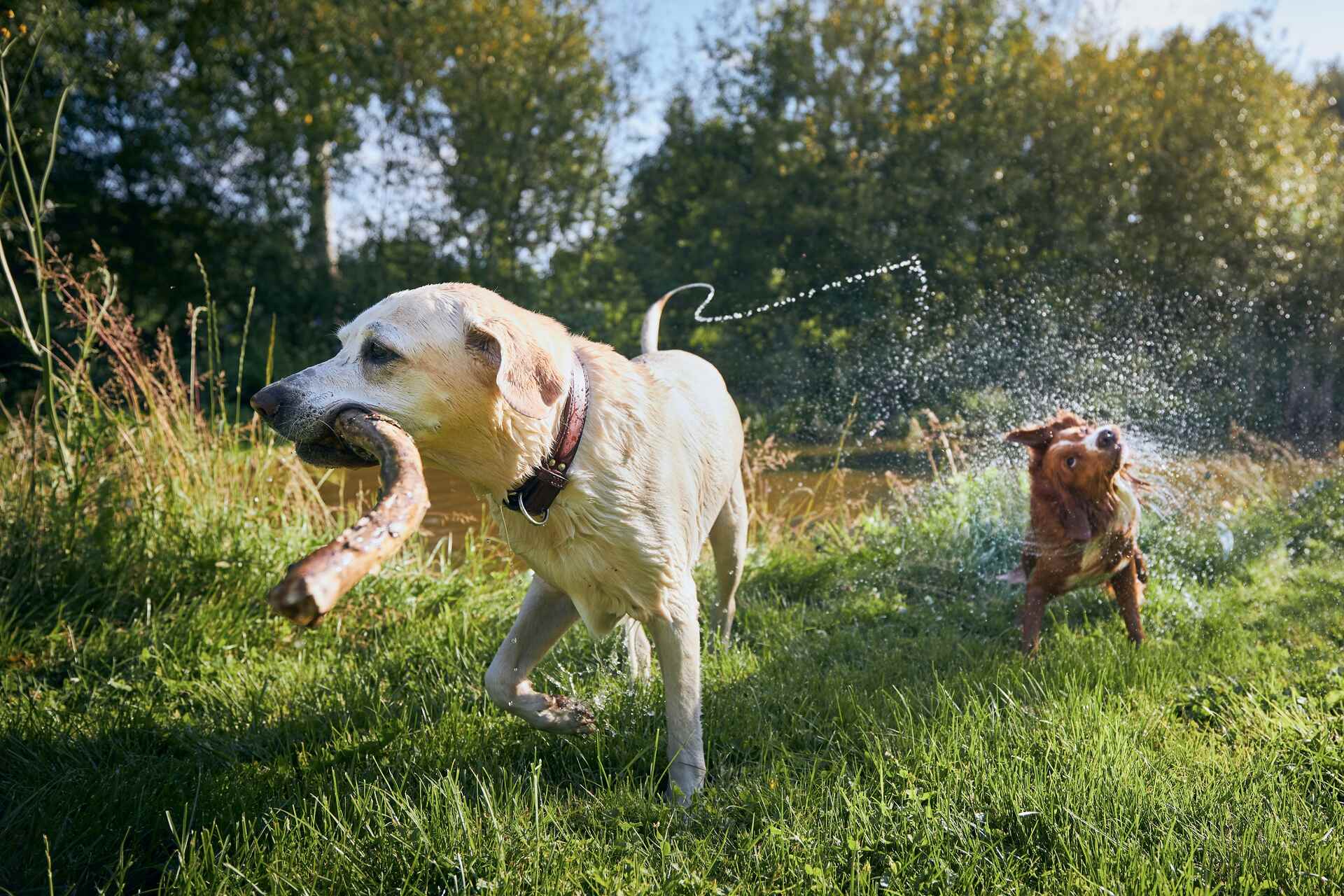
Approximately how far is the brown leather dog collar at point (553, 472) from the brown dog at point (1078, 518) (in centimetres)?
198

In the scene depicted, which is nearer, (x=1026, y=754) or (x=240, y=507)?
(x=1026, y=754)

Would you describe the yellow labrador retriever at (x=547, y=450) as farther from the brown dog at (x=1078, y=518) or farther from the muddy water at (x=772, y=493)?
the muddy water at (x=772, y=493)

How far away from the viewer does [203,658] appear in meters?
3.49

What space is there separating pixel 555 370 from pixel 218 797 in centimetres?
148

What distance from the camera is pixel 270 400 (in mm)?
2158

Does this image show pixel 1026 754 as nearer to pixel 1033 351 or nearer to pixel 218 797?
pixel 218 797

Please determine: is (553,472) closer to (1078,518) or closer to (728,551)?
(728,551)

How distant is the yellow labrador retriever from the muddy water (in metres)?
2.92

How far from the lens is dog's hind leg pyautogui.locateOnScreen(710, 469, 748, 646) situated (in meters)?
3.61

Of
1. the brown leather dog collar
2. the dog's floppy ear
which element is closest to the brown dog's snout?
the dog's floppy ear

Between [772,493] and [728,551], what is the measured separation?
3237 mm

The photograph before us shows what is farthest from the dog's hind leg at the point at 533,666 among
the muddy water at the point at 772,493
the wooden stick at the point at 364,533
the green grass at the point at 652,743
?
the muddy water at the point at 772,493

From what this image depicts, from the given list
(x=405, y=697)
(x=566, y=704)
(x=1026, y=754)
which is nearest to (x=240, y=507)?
(x=405, y=697)

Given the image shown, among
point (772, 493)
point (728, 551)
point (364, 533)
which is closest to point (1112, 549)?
point (728, 551)
